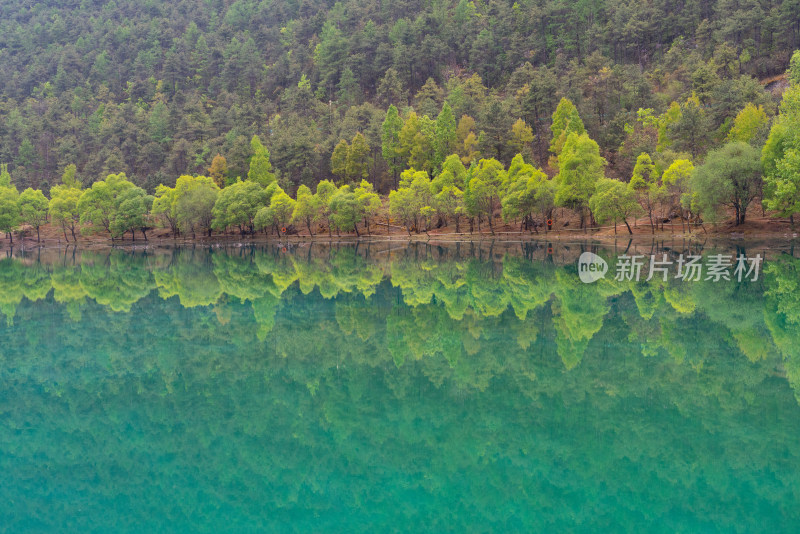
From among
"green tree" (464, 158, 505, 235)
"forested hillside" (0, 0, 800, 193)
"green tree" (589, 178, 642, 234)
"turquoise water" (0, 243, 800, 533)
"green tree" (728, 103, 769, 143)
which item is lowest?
"turquoise water" (0, 243, 800, 533)

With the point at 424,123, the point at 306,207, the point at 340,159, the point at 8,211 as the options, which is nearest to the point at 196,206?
the point at 306,207

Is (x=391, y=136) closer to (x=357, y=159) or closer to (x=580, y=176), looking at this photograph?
(x=357, y=159)

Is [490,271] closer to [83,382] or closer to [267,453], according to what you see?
[83,382]

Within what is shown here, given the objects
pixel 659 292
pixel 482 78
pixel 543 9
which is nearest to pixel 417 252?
pixel 659 292

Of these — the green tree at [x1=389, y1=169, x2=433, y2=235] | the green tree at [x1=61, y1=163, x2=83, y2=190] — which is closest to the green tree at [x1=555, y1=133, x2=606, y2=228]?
the green tree at [x1=389, y1=169, x2=433, y2=235]

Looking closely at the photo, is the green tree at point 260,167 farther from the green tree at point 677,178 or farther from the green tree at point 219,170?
the green tree at point 677,178

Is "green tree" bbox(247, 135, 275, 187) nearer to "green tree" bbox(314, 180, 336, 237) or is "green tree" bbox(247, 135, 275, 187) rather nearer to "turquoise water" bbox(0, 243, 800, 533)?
"green tree" bbox(314, 180, 336, 237)
